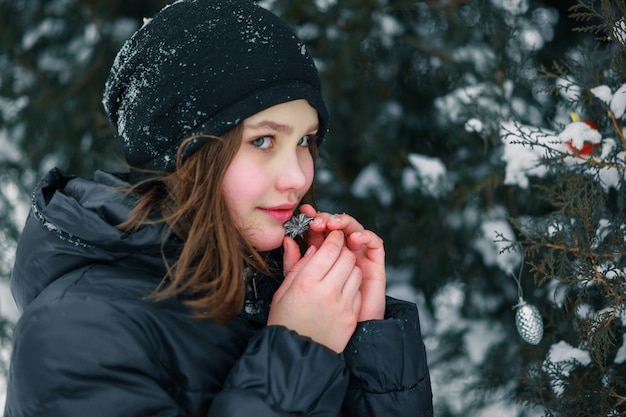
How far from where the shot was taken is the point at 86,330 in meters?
1.70

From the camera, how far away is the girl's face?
1.91 m

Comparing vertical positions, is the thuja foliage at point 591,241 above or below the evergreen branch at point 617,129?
below

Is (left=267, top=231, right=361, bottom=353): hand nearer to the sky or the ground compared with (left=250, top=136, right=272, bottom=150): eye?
nearer to the ground

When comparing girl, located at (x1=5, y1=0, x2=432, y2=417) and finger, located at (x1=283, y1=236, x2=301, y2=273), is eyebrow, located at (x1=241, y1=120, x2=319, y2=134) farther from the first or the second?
finger, located at (x1=283, y1=236, x2=301, y2=273)

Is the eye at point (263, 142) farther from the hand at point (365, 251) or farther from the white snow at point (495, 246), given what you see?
the white snow at point (495, 246)

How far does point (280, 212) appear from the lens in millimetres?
2002

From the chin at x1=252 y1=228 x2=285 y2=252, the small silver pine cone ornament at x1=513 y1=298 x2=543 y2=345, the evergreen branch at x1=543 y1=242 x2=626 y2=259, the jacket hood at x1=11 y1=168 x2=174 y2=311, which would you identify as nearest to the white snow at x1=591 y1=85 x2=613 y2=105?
the evergreen branch at x1=543 y1=242 x2=626 y2=259

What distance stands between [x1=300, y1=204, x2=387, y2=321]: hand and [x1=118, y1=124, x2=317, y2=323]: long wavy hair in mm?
287

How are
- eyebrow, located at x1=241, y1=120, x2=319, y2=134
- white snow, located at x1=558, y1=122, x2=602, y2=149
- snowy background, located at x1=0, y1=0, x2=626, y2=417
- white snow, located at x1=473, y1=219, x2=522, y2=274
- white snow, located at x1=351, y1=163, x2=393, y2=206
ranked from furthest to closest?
white snow, located at x1=351, y1=163, x2=393, y2=206
snowy background, located at x1=0, y1=0, x2=626, y2=417
white snow, located at x1=473, y1=219, x2=522, y2=274
white snow, located at x1=558, y1=122, x2=602, y2=149
eyebrow, located at x1=241, y1=120, x2=319, y2=134

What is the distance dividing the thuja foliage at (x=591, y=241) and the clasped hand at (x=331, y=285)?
0.46 meters

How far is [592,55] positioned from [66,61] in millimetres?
2774

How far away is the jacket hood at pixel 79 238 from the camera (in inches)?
70.4

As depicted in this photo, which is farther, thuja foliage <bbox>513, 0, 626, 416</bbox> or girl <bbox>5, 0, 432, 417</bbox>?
thuja foliage <bbox>513, 0, 626, 416</bbox>

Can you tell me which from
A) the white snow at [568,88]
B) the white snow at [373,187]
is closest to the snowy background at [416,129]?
the white snow at [373,187]
